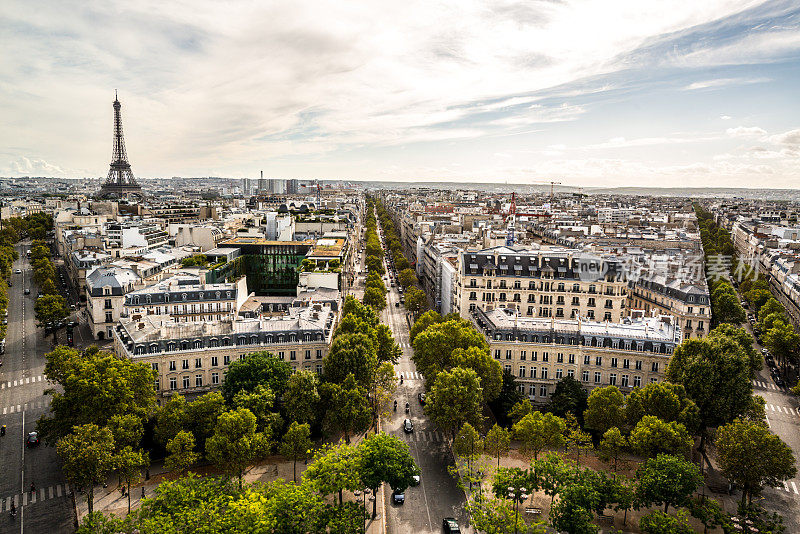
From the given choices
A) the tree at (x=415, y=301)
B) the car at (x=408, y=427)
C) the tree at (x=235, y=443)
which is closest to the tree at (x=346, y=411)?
the tree at (x=235, y=443)

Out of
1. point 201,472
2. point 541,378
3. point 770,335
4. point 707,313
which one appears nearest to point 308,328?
point 201,472

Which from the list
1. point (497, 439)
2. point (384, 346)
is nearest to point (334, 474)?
point (497, 439)

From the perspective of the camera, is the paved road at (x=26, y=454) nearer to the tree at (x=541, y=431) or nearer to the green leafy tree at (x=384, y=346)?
the green leafy tree at (x=384, y=346)

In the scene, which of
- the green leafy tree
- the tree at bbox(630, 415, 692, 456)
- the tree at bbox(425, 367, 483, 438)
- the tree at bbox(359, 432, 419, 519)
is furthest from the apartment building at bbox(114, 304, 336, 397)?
the tree at bbox(630, 415, 692, 456)

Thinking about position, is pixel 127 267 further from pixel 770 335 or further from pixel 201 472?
pixel 770 335

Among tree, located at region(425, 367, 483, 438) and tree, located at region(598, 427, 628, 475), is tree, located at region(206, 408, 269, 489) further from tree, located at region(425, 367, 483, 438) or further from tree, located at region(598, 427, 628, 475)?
tree, located at region(598, 427, 628, 475)

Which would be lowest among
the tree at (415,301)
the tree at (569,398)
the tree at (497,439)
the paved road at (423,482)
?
the paved road at (423,482)
